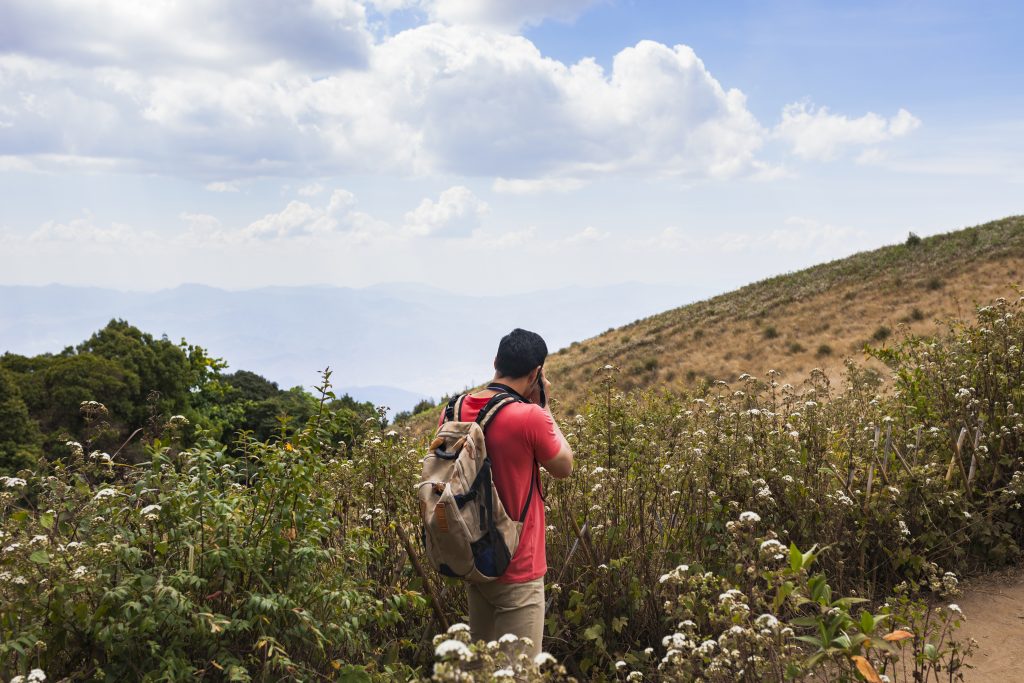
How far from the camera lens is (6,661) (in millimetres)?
3051

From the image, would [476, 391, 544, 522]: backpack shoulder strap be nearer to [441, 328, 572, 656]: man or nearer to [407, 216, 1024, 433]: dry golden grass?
[441, 328, 572, 656]: man

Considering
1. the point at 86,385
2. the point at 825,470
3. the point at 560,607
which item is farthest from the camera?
the point at 86,385

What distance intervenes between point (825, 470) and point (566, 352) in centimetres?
3958

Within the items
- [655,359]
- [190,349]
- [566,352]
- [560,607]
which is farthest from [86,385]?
[566,352]

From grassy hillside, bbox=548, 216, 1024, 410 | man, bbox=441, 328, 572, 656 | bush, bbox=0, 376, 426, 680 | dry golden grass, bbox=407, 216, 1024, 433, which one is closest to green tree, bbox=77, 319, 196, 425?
dry golden grass, bbox=407, 216, 1024, 433

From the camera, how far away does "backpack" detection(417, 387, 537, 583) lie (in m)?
3.41

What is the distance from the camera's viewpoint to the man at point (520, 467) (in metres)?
3.63

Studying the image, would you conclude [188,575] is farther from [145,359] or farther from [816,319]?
[816,319]

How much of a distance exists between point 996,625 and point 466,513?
12.7ft

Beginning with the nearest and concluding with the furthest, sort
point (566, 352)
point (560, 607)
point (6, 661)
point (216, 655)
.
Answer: point (6, 661) → point (216, 655) → point (560, 607) → point (566, 352)

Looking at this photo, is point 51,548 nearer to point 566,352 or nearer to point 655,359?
point 655,359

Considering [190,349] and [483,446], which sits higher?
[190,349]

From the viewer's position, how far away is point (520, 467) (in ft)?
12.0

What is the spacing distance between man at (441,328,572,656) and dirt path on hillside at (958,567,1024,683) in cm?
271
